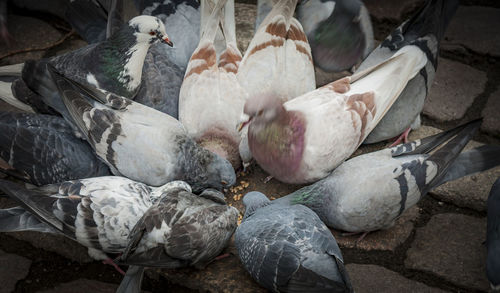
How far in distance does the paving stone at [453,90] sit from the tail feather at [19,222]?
92.7 inches

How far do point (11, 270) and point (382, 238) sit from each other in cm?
184

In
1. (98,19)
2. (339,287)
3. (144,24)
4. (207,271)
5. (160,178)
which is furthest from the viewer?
(98,19)

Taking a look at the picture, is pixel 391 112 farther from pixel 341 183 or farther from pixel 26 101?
pixel 26 101

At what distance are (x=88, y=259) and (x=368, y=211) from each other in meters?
1.40

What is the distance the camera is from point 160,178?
2.93 m

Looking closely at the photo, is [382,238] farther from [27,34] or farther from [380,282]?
[27,34]

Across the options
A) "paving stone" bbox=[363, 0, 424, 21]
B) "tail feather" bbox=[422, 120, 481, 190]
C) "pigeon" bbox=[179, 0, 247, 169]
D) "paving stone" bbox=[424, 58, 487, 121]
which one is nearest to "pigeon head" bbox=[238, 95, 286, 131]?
"pigeon" bbox=[179, 0, 247, 169]

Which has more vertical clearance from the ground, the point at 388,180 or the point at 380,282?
the point at 388,180

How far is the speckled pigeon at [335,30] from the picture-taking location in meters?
3.54

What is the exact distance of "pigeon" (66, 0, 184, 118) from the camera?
336 centimetres

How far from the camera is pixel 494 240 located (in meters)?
2.52

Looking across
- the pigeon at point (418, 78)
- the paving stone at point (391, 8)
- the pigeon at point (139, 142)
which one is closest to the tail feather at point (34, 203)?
the pigeon at point (139, 142)

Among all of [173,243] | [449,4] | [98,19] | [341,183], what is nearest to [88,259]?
[173,243]

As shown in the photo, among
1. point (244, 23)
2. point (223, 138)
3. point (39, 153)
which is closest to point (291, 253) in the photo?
point (223, 138)
